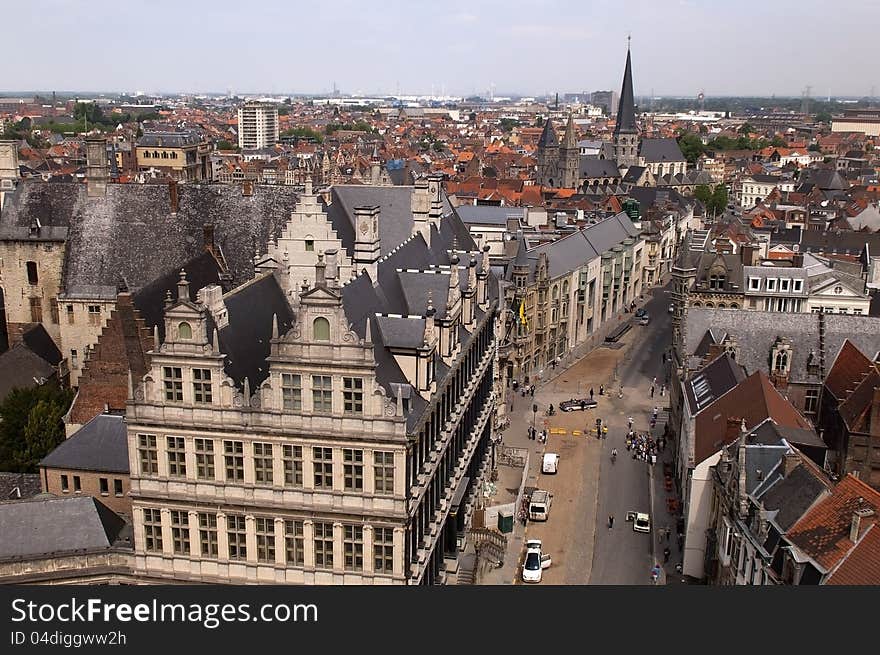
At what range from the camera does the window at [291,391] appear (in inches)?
1578

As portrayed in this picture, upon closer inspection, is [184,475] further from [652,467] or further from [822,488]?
[652,467]

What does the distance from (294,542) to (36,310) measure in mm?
42329

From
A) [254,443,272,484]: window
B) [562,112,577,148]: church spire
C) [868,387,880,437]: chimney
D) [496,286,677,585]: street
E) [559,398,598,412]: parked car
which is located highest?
[562,112,577,148]: church spire

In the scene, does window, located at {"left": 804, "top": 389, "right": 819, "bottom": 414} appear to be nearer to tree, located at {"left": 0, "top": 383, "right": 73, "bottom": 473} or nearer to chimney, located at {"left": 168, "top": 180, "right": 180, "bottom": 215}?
chimney, located at {"left": 168, "top": 180, "right": 180, "bottom": 215}

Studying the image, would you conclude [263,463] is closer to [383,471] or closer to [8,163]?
[383,471]

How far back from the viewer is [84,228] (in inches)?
2840

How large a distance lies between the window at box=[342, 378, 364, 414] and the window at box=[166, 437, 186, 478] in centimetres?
780

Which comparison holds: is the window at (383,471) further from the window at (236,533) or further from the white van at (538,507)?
the white van at (538,507)

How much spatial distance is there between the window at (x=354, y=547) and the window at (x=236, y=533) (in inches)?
183

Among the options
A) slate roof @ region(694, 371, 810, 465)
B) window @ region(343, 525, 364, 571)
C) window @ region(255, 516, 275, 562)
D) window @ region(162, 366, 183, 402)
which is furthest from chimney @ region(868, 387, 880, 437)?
window @ region(162, 366, 183, 402)

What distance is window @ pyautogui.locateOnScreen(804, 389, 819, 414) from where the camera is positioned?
68062mm

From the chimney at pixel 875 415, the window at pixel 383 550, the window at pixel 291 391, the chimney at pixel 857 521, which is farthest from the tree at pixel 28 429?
the chimney at pixel 875 415

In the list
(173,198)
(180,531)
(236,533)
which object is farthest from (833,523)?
(173,198)

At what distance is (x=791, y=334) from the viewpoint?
6962 centimetres
